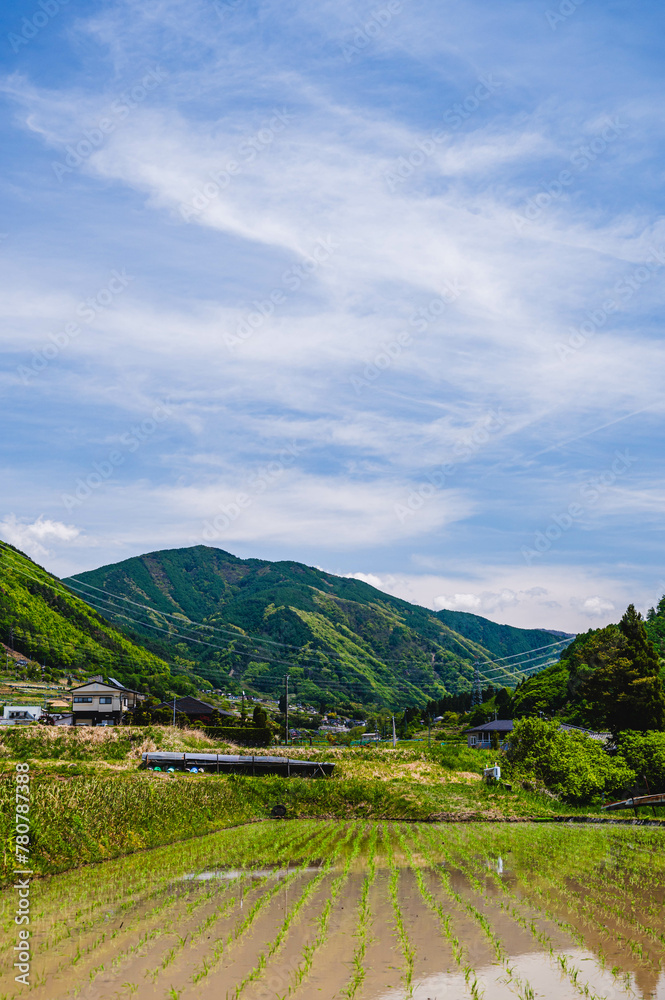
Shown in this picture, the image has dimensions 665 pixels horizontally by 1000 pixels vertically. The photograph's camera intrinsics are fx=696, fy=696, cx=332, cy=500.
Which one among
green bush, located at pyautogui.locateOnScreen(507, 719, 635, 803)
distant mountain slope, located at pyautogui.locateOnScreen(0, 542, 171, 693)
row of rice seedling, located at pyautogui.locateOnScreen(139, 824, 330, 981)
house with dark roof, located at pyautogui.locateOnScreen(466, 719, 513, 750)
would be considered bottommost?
house with dark roof, located at pyautogui.locateOnScreen(466, 719, 513, 750)

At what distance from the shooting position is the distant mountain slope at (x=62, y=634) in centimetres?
13575

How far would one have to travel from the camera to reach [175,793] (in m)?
31.1

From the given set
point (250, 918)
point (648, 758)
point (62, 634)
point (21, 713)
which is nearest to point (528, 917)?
point (250, 918)

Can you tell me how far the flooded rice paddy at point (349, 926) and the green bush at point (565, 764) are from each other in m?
18.7

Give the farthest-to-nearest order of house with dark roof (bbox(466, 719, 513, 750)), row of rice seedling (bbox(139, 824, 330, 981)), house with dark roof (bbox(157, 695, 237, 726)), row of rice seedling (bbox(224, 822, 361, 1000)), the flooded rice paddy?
house with dark roof (bbox(466, 719, 513, 750))
house with dark roof (bbox(157, 695, 237, 726))
row of rice seedling (bbox(139, 824, 330, 981))
row of rice seedling (bbox(224, 822, 361, 1000))
the flooded rice paddy

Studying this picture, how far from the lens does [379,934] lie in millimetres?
13680

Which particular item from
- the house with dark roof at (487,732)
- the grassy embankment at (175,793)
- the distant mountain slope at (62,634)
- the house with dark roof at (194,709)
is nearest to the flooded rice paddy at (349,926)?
the grassy embankment at (175,793)

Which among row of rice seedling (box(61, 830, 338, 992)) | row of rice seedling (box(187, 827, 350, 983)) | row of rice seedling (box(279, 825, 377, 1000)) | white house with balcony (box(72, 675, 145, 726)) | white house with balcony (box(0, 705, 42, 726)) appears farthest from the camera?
white house with balcony (box(72, 675, 145, 726))

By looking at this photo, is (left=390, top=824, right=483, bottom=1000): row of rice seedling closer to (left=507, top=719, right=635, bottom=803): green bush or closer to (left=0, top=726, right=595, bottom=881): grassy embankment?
(left=0, top=726, right=595, bottom=881): grassy embankment

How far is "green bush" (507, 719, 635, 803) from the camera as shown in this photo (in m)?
41.9

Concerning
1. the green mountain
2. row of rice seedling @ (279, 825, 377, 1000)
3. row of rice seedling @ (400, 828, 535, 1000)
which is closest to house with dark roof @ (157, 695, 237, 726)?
the green mountain

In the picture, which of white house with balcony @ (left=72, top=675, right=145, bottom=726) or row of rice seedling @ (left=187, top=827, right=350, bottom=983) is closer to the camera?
row of rice seedling @ (left=187, top=827, right=350, bottom=983)

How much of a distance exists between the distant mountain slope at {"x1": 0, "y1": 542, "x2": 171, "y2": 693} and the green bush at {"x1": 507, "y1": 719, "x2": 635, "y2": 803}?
9241 centimetres

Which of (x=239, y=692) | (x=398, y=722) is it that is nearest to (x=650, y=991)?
(x=398, y=722)
